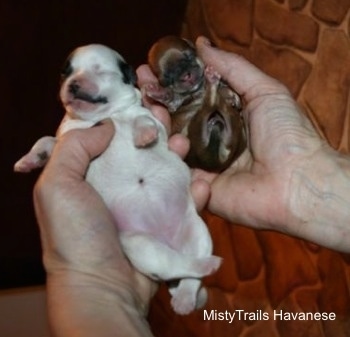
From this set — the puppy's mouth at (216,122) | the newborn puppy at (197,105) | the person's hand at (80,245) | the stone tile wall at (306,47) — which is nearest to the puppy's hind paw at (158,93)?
the newborn puppy at (197,105)

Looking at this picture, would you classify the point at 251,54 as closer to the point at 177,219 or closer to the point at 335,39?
the point at 335,39

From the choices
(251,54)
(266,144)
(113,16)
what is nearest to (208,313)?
(251,54)

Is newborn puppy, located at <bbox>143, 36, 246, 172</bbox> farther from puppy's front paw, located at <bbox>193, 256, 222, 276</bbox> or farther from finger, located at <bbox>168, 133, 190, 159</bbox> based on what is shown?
puppy's front paw, located at <bbox>193, 256, 222, 276</bbox>

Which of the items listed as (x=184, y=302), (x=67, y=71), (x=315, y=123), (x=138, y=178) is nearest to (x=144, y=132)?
(x=138, y=178)

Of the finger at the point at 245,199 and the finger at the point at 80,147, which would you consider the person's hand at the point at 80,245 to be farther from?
the finger at the point at 245,199

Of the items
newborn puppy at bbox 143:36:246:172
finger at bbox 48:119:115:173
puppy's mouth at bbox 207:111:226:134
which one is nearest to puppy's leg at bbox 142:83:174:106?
newborn puppy at bbox 143:36:246:172
